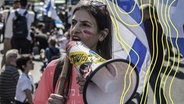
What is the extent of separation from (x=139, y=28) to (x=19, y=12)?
5448 millimetres

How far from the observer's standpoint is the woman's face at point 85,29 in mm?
1606

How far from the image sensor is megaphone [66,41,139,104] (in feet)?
4.64

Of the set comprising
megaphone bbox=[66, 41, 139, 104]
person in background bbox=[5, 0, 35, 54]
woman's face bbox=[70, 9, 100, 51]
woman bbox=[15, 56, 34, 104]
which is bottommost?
woman bbox=[15, 56, 34, 104]

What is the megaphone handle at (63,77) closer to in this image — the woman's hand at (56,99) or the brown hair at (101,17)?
the woman's hand at (56,99)

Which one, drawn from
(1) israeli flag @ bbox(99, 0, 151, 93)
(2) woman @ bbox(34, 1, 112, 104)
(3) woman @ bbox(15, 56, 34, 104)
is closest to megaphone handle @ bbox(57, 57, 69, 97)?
(2) woman @ bbox(34, 1, 112, 104)

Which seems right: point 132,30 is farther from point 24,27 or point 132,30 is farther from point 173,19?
point 24,27

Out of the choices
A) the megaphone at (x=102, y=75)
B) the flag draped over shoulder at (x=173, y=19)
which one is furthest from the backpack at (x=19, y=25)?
the megaphone at (x=102, y=75)

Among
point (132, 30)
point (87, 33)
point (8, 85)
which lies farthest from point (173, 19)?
point (8, 85)

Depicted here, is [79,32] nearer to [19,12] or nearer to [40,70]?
[19,12]

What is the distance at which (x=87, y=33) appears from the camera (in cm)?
163

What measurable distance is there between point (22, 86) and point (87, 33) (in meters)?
3.39

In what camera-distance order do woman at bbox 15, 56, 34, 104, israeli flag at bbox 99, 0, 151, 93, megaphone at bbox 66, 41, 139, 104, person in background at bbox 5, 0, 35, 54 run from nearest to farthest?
megaphone at bbox 66, 41, 139, 104 → israeli flag at bbox 99, 0, 151, 93 → woman at bbox 15, 56, 34, 104 → person in background at bbox 5, 0, 35, 54

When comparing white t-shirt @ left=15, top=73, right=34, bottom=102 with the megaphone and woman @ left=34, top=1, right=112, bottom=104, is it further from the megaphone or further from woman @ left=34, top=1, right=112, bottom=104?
the megaphone

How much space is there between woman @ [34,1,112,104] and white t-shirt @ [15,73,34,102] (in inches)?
126
